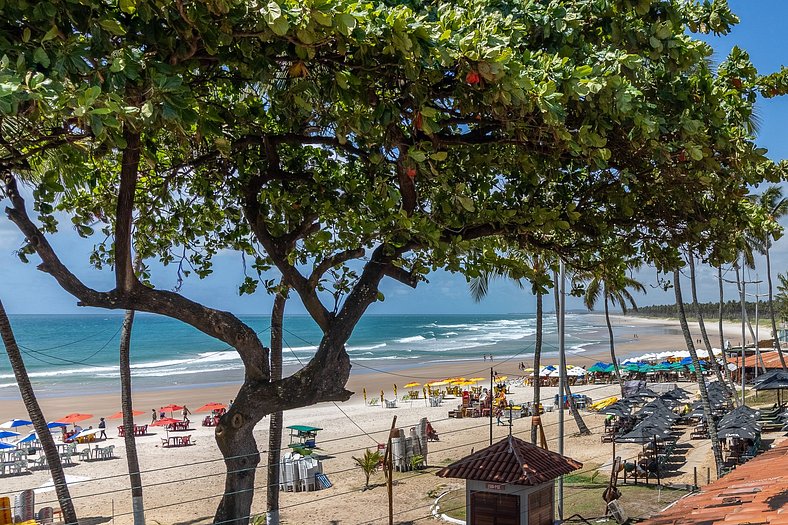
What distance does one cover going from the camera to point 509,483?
23.1 ft

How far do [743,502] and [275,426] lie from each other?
244 inches

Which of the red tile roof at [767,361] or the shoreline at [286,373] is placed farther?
the shoreline at [286,373]

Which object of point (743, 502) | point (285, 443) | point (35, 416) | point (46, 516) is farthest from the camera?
point (285, 443)

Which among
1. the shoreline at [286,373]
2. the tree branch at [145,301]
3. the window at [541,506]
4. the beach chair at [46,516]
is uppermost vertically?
the tree branch at [145,301]

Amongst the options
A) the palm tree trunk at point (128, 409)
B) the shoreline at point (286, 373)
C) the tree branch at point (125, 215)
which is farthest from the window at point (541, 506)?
the shoreline at point (286, 373)

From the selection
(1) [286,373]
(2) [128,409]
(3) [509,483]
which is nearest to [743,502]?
(3) [509,483]

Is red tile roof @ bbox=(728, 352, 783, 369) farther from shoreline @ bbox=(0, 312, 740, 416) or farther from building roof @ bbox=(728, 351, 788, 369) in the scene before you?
shoreline @ bbox=(0, 312, 740, 416)

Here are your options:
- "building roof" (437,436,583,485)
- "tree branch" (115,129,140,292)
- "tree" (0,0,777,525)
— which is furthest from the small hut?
"tree branch" (115,129,140,292)

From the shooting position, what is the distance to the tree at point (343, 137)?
3992 mm

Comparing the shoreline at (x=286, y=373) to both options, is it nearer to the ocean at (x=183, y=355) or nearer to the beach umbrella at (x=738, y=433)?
the ocean at (x=183, y=355)

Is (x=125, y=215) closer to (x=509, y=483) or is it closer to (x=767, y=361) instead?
(x=509, y=483)

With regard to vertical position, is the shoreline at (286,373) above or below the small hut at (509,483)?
Result: below

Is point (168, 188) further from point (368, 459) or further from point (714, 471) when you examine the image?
point (714, 471)

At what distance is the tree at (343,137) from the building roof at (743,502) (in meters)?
2.38
